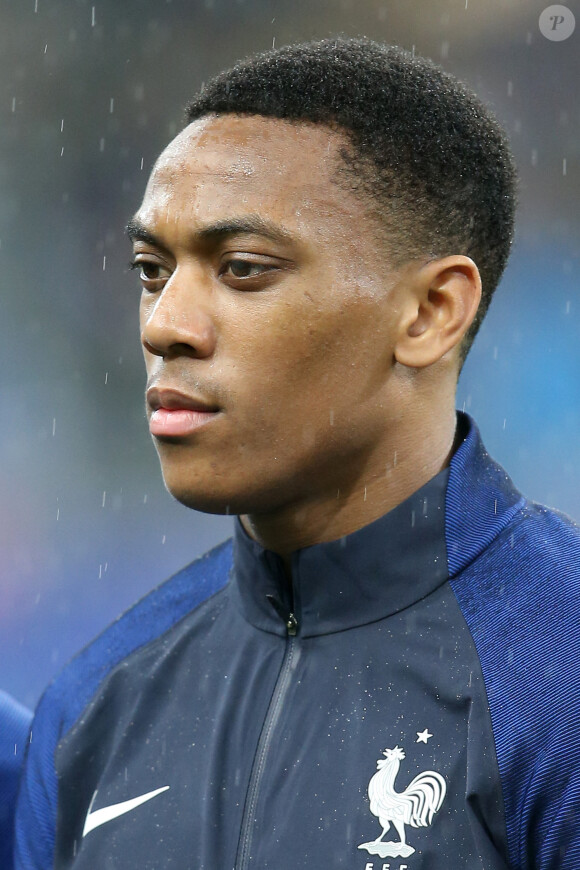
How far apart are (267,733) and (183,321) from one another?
64cm

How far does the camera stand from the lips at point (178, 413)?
1.72 meters

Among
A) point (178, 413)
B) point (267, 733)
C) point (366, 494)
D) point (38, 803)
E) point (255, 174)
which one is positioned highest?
point (255, 174)

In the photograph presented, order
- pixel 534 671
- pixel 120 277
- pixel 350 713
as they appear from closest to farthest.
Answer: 1. pixel 534 671
2. pixel 350 713
3. pixel 120 277

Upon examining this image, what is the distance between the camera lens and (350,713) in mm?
1693

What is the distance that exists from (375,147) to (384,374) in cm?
36

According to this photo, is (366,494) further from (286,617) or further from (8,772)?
(8,772)

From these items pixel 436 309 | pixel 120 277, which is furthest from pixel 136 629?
pixel 120 277

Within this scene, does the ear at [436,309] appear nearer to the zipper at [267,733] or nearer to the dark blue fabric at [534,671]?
the dark blue fabric at [534,671]

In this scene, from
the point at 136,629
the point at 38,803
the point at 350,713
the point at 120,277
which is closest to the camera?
the point at 350,713

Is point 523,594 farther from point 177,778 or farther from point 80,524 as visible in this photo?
point 80,524

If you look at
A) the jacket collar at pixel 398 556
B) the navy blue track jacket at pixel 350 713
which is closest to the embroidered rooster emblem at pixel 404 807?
the navy blue track jacket at pixel 350 713

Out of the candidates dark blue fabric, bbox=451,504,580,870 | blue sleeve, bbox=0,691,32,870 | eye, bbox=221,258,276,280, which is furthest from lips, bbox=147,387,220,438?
blue sleeve, bbox=0,691,32,870

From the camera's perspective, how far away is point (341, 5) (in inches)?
216

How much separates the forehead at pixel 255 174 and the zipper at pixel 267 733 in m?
0.63
